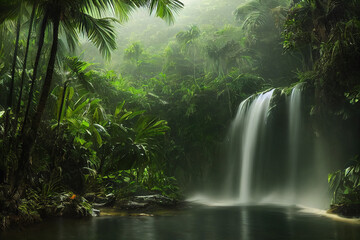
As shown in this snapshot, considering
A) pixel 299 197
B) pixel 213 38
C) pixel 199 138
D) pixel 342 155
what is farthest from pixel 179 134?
pixel 213 38

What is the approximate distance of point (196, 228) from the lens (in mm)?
7215

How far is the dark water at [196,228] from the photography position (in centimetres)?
618

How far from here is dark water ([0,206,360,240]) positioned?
20.3 feet

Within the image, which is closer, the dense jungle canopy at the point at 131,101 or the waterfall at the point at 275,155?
the dense jungle canopy at the point at 131,101

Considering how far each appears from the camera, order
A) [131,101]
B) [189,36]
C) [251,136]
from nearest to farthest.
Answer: [251,136] → [131,101] → [189,36]

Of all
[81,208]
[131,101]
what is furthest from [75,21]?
[131,101]

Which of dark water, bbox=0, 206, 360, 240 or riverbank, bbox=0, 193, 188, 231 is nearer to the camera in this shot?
dark water, bbox=0, 206, 360, 240

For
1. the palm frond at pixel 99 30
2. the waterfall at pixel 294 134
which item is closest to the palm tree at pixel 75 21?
the palm frond at pixel 99 30

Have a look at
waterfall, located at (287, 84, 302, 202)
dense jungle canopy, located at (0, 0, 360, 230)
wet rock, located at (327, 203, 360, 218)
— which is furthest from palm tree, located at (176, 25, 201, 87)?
wet rock, located at (327, 203, 360, 218)

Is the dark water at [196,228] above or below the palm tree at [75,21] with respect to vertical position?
below

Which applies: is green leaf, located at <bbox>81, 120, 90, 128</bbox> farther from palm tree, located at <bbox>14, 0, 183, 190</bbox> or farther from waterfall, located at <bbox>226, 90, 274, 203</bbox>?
waterfall, located at <bbox>226, 90, 274, 203</bbox>

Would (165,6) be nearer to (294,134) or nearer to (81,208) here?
(81,208)

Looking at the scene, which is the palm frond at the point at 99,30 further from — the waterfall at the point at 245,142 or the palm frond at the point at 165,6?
the waterfall at the point at 245,142

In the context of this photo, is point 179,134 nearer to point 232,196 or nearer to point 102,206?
point 232,196
